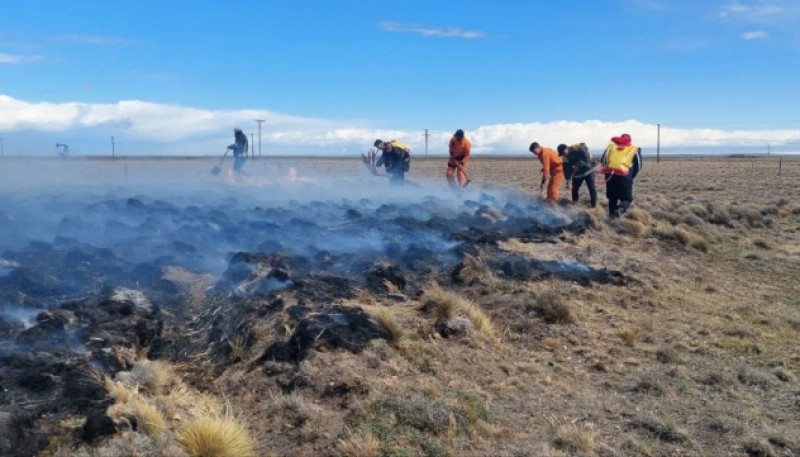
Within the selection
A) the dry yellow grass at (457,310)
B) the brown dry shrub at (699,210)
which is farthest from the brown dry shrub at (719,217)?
the dry yellow grass at (457,310)

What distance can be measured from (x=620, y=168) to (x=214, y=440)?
12581 millimetres

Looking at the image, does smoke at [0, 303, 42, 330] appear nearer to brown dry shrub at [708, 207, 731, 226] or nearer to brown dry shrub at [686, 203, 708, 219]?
brown dry shrub at [708, 207, 731, 226]

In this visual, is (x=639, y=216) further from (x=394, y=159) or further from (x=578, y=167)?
(x=394, y=159)

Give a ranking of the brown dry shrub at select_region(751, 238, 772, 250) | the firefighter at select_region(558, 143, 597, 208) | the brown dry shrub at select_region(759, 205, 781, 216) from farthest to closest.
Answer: the brown dry shrub at select_region(759, 205, 781, 216) < the firefighter at select_region(558, 143, 597, 208) < the brown dry shrub at select_region(751, 238, 772, 250)

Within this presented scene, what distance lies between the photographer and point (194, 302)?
7.93m

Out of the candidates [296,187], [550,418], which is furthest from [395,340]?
[296,187]

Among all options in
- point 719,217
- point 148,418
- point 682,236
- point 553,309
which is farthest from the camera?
point 719,217

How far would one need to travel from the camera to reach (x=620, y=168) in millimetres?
14844

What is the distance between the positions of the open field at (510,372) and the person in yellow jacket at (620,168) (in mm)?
4950

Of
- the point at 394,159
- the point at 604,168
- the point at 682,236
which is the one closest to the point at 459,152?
the point at 394,159

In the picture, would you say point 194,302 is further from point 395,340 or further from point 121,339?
point 395,340

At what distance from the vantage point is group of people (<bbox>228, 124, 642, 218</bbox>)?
49.2 feet

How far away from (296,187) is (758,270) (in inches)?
568

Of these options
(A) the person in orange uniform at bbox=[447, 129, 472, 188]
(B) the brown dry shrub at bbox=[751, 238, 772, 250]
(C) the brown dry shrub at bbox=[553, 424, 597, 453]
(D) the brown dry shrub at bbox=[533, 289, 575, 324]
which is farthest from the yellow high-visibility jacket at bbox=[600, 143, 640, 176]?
(C) the brown dry shrub at bbox=[553, 424, 597, 453]
